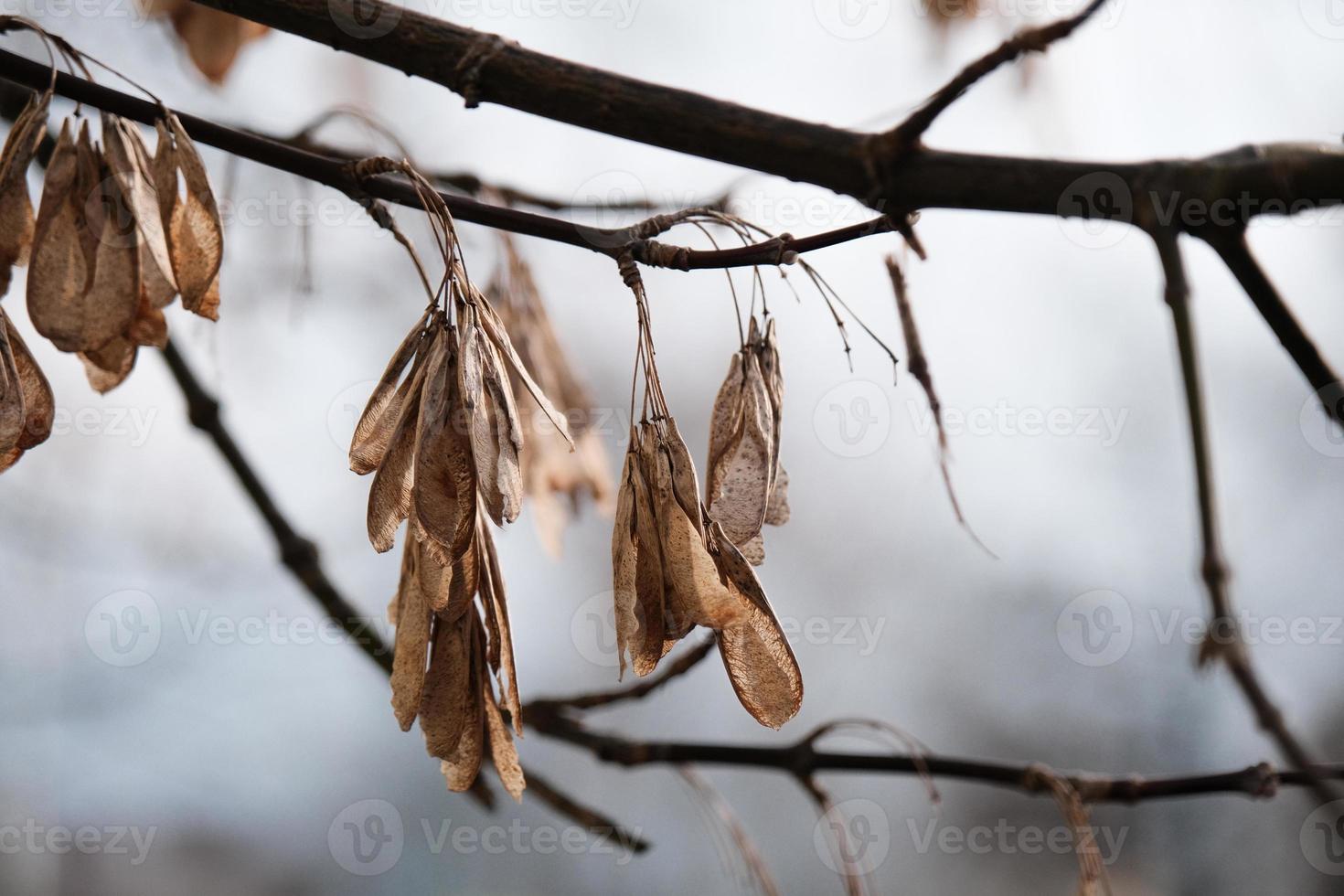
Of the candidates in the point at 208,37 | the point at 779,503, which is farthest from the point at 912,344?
the point at 208,37

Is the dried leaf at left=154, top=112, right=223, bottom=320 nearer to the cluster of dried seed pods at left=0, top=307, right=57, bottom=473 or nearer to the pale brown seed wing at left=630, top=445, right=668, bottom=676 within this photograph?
the cluster of dried seed pods at left=0, top=307, right=57, bottom=473

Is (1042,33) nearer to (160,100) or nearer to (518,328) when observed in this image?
(160,100)

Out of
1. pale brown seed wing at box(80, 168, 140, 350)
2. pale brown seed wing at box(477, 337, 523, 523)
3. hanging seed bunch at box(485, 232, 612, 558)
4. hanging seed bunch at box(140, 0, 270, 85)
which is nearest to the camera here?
pale brown seed wing at box(477, 337, 523, 523)

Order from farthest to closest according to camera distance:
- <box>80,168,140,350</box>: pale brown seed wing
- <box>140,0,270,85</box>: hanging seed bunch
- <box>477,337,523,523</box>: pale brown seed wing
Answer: <box>140,0,270,85</box>: hanging seed bunch, <box>80,168,140,350</box>: pale brown seed wing, <box>477,337,523,523</box>: pale brown seed wing

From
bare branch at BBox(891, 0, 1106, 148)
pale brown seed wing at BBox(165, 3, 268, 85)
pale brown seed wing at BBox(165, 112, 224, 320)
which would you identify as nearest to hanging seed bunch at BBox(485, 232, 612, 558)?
pale brown seed wing at BBox(165, 3, 268, 85)

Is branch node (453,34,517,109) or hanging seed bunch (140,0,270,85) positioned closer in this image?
branch node (453,34,517,109)

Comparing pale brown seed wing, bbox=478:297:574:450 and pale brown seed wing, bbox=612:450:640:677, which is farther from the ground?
pale brown seed wing, bbox=478:297:574:450

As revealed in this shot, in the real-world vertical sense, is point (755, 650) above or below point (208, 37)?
below

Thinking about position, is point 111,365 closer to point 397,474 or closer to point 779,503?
point 397,474
